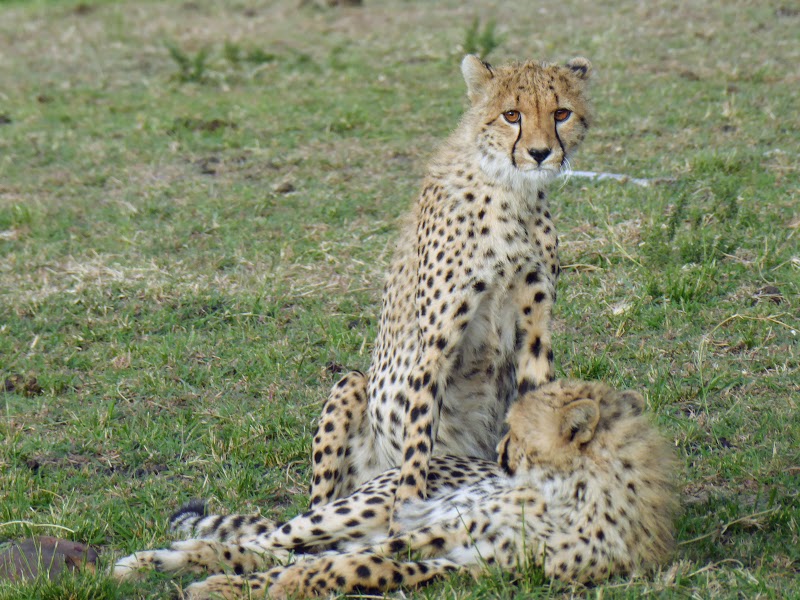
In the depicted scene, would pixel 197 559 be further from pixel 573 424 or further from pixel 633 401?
pixel 633 401

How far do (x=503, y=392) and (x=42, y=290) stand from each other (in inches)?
101

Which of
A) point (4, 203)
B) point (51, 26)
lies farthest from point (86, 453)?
point (51, 26)

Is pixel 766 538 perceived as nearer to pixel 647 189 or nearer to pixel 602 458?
pixel 602 458

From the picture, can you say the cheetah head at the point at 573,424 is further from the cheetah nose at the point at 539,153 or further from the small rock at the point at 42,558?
the small rock at the point at 42,558

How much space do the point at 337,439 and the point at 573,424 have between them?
0.91 meters

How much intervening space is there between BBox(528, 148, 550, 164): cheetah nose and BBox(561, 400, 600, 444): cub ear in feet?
2.70

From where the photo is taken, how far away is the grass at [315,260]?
11.8 feet

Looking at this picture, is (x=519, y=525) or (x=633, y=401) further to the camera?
(x=633, y=401)

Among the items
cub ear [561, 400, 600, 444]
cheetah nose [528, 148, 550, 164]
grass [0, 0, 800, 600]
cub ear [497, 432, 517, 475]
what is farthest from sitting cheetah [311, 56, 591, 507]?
cub ear [561, 400, 600, 444]

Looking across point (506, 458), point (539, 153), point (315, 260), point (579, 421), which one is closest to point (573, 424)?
point (579, 421)

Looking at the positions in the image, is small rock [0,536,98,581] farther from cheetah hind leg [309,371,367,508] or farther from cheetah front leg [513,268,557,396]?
cheetah front leg [513,268,557,396]

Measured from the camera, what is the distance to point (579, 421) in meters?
2.99

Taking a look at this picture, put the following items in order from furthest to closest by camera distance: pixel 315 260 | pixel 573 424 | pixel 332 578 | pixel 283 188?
pixel 283 188 < pixel 315 260 < pixel 573 424 < pixel 332 578

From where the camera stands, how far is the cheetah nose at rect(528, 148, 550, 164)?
3412mm
